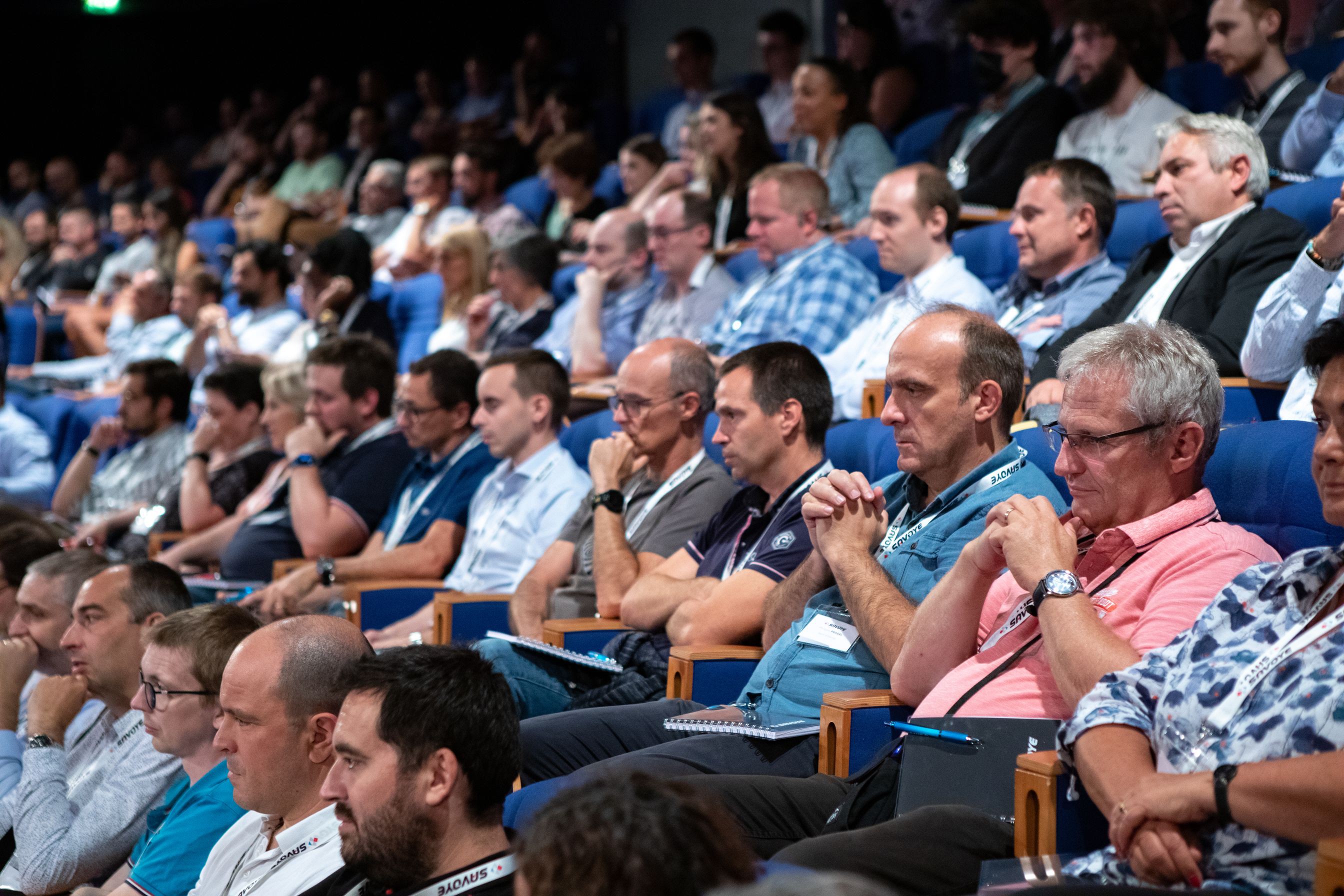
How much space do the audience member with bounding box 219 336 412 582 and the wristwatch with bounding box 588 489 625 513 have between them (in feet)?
4.09

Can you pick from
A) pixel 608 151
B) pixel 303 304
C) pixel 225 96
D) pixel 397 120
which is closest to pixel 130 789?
pixel 303 304

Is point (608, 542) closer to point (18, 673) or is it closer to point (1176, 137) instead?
point (18, 673)

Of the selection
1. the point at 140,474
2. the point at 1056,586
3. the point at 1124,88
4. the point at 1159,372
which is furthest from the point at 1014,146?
the point at 140,474

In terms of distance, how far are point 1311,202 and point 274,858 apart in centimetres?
263

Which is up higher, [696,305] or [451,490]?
[696,305]

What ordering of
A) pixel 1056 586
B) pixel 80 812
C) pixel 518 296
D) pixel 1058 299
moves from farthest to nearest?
pixel 518 296, pixel 1058 299, pixel 80 812, pixel 1056 586

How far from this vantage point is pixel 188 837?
7.25ft

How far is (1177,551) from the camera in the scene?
185 cm

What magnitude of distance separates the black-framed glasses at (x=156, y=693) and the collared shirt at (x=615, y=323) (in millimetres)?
2870

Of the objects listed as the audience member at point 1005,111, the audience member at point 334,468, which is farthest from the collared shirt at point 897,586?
the audience member at point 1005,111

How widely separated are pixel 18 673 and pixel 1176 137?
9.43ft

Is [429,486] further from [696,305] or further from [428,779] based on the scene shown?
[428,779]

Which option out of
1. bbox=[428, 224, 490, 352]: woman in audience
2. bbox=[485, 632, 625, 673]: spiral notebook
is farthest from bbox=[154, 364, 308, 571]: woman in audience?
bbox=[485, 632, 625, 673]: spiral notebook

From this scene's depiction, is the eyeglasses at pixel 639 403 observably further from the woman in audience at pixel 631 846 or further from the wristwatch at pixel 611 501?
the woman in audience at pixel 631 846
